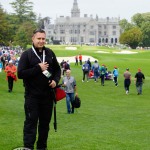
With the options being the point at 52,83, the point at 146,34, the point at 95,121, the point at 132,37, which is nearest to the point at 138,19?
the point at 146,34

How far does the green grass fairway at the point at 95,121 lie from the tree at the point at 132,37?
388 ft

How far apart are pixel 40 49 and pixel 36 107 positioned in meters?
0.99

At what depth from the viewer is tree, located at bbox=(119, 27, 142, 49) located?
6049 inches

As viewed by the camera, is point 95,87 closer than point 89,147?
No

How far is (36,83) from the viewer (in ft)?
26.4

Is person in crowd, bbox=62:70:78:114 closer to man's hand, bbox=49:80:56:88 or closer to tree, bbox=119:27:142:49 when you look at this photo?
man's hand, bbox=49:80:56:88

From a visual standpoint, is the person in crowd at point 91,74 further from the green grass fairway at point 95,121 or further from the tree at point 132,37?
the tree at point 132,37

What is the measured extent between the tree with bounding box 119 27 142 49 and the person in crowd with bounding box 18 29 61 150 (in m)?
147

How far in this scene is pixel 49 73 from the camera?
8023 millimetres

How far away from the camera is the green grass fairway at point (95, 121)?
35.7 feet

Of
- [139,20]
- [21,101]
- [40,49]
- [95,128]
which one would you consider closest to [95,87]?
[21,101]

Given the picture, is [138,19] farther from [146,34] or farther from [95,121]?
[95,121]

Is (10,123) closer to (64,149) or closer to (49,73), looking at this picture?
(64,149)

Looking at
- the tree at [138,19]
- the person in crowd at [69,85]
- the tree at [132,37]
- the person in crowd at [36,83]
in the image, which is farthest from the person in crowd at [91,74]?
the tree at [138,19]
